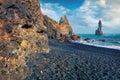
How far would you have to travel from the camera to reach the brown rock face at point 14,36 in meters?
15.0

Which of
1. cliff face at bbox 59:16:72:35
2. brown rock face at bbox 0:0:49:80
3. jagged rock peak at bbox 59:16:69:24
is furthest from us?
jagged rock peak at bbox 59:16:69:24

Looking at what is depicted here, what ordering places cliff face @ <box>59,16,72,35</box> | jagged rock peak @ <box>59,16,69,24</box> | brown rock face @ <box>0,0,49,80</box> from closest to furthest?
brown rock face @ <box>0,0,49,80</box>, cliff face @ <box>59,16,72,35</box>, jagged rock peak @ <box>59,16,69,24</box>

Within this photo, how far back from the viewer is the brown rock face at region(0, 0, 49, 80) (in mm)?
15023

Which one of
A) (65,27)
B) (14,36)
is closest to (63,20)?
(65,27)

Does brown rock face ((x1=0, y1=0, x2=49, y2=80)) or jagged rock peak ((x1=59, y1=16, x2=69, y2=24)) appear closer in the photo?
brown rock face ((x1=0, y1=0, x2=49, y2=80))

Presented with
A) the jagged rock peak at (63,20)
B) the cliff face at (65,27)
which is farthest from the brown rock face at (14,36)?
the jagged rock peak at (63,20)

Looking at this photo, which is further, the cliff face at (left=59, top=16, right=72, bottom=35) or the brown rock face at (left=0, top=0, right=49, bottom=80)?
the cliff face at (left=59, top=16, right=72, bottom=35)

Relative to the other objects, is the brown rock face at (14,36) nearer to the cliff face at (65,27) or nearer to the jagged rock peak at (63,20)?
the cliff face at (65,27)

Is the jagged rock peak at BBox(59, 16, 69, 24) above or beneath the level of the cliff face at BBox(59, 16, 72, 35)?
above

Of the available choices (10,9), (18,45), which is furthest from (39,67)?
(10,9)

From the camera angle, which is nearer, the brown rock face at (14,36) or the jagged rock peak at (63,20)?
the brown rock face at (14,36)

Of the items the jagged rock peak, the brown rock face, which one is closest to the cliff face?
the jagged rock peak

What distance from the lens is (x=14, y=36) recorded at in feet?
56.2

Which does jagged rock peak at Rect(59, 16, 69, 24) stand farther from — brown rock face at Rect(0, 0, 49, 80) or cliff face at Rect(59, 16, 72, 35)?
brown rock face at Rect(0, 0, 49, 80)
